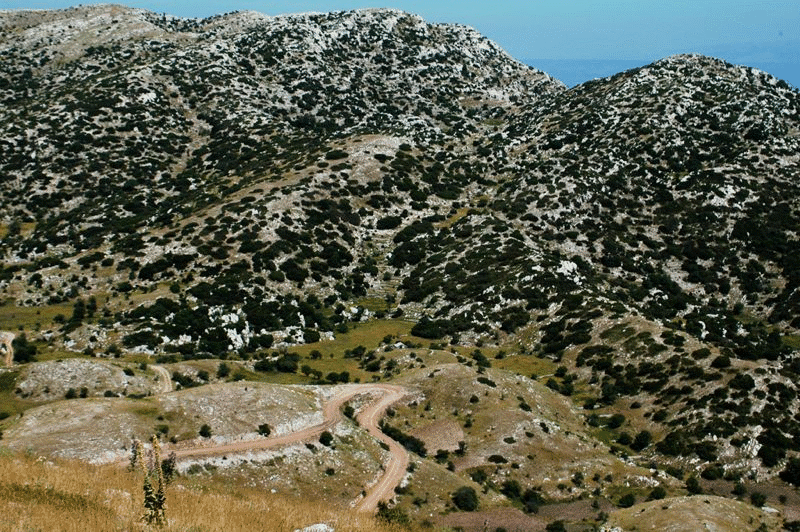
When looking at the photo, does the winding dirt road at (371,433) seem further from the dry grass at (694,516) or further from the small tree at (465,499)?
the dry grass at (694,516)

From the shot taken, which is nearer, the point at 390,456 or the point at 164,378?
the point at 390,456

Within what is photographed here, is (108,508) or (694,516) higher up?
(108,508)

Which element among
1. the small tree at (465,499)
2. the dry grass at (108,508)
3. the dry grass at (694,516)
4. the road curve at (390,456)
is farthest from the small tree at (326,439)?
the dry grass at (108,508)

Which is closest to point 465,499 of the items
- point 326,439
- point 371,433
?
point 326,439

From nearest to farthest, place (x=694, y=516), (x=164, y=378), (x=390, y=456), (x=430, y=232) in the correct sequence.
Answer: (x=694, y=516)
(x=390, y=456)
(x=164, y=378)
(x=430, y=232)

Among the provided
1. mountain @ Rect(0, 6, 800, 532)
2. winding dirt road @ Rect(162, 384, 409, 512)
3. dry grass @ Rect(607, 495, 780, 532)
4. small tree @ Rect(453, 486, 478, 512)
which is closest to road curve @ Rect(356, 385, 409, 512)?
winding dirt road @ Rect(162, 384, 409, 512)

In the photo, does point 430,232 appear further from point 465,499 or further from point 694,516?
point 694,516
